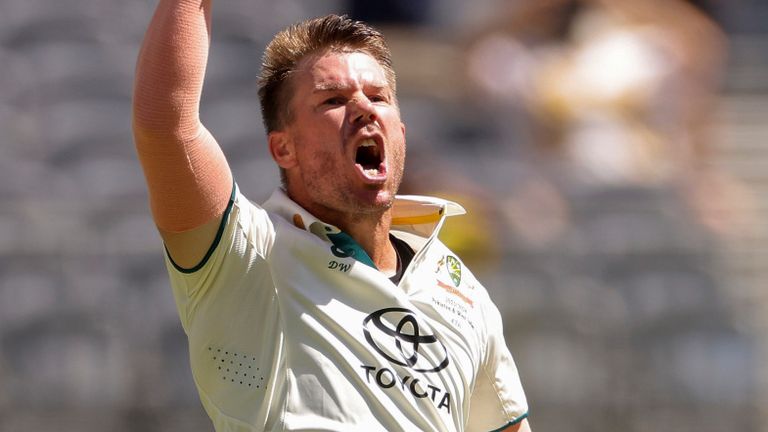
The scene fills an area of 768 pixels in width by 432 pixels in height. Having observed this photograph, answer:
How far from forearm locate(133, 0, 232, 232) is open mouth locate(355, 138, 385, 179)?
410 millimetres

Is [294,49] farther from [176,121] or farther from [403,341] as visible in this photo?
[403,341]

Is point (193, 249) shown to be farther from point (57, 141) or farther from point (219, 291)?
point (57, 141)

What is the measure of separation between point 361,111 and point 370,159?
0.18 metres

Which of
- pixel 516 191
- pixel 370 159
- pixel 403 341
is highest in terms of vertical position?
pixel 370 159

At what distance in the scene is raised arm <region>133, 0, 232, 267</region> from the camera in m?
2.40

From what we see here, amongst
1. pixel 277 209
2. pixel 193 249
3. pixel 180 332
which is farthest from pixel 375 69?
pixel 180 332

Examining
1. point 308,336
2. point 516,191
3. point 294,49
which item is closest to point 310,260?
point 308,336

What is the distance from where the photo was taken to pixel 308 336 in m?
2.60

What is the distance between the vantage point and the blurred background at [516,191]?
613cm

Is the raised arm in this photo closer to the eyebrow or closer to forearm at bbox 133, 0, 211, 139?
forearm at bbox 133, 0, 211, 139

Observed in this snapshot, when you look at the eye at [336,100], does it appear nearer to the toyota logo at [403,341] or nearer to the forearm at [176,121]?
the forearm at [176,121]

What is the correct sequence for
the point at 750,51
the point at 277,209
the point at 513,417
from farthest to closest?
the point at 750,51 < the point at 513,417 < the point at 277,209

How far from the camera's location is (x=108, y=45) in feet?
24.6

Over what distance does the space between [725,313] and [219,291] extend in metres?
4.54
